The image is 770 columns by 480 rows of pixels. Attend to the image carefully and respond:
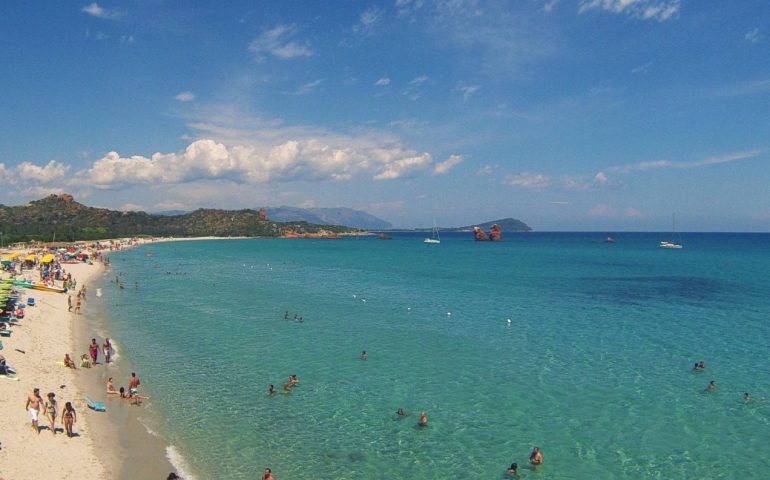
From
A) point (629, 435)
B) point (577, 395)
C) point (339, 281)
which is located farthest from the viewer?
point (339, 281)

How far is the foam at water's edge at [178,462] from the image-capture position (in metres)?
14.6

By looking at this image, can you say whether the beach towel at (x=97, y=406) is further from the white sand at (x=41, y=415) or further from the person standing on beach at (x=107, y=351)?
the person standing on beach at (x=107, y=351)

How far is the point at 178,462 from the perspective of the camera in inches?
611

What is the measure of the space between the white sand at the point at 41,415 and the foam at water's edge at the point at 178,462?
6.41 feet

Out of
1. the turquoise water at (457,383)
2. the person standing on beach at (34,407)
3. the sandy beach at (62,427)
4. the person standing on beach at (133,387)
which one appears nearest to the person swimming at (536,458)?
the turquoise water at (457,383)

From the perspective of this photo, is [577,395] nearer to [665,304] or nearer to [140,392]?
[140,392]

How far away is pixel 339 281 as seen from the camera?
6412 cm

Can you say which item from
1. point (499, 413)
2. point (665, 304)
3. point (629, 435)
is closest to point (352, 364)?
point (499, 413)

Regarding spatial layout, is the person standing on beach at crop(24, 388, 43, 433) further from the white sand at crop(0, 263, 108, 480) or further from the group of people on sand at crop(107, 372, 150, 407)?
the group of people on sand at crop(107, 372, 150, 407)

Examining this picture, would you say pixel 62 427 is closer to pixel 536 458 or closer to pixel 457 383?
pixel 457 383

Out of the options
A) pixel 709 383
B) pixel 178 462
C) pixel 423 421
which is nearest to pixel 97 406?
pixel 178 462

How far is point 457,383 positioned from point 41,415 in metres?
17.4

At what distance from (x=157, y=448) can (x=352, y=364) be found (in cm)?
1147

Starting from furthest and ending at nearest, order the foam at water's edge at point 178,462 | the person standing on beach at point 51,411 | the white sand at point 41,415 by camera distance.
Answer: the person standing on beach at point 51,411
the foam at water's edge at point 178,462
the white sand at point 41,415
